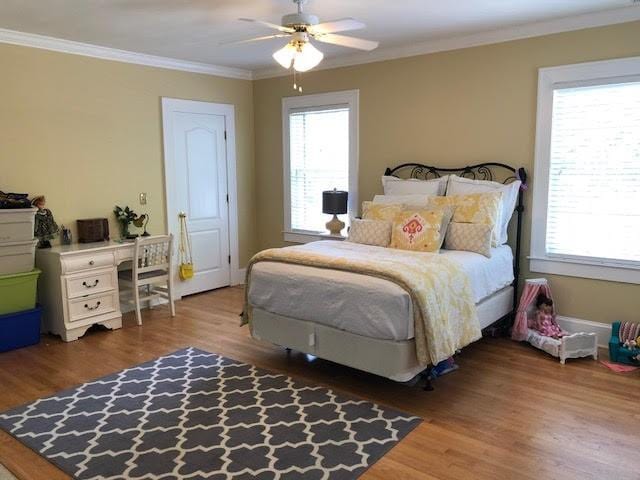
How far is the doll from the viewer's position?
13.1ft

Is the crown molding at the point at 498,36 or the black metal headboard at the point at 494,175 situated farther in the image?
the black metal headboard at the point at 494,175

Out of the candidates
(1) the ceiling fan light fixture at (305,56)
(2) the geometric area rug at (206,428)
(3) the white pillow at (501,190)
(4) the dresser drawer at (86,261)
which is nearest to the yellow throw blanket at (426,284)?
(2) the geometric area rug at (206,428)

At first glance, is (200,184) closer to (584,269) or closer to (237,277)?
(237,277)

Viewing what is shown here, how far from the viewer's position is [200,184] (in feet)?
18.7

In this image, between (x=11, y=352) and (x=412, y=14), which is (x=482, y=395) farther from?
(x=11, y=352)

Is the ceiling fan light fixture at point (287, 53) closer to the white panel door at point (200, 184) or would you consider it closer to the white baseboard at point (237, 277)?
the white panel door at point (200, 184)

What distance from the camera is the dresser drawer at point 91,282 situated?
425cm

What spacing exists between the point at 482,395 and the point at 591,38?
9.22 ft

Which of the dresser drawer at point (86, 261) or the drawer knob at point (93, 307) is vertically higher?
the dresser drawer at point (86, 261)

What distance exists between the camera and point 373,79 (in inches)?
201

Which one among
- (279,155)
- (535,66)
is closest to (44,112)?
(279,155)

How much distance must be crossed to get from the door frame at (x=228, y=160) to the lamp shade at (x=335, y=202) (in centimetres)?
142

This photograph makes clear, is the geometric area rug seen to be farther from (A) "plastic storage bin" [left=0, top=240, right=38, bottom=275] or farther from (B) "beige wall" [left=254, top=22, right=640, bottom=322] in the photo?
(B) "beige wall" [left=254, top=22, right=640, bottom=322]

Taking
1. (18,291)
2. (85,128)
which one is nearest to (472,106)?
(85,128)
